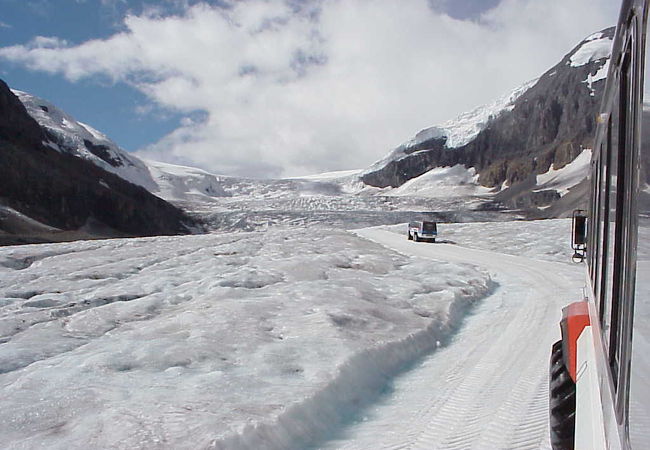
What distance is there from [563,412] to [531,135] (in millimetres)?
162929

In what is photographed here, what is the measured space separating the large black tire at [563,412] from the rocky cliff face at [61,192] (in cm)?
7000

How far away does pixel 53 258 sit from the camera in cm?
2025

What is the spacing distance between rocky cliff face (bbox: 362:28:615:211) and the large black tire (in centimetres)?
11816

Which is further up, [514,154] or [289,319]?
[514,154]

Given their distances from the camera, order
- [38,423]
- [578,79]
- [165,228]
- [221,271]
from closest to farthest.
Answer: [38,423] → [221,271] → [165,228] → [578,79]

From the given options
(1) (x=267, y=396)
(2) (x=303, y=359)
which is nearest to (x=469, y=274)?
(2) (x=303, y=359)

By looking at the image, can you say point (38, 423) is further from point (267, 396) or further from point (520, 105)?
point (520, 105)

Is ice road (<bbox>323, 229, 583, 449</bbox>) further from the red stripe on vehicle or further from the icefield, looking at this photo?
the red stripe on vehicle

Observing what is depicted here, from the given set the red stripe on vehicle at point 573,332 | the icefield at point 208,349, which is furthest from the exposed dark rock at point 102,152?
the red stripe on vehicle at point 573,332

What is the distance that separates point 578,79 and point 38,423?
169m

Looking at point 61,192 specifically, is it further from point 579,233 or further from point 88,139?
point 88,139

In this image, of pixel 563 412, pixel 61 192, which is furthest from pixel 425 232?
pixel 61 192

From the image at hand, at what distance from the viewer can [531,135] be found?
15550cm

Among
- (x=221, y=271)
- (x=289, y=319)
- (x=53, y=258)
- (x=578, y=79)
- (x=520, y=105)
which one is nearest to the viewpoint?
(x=289, y=319)
